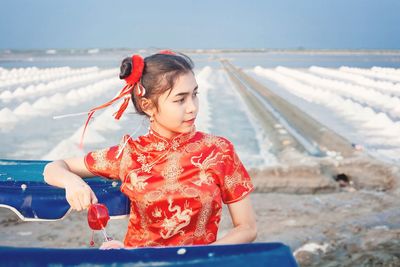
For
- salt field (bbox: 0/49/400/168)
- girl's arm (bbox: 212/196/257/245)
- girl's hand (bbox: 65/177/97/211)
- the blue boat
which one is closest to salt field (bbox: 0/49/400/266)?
salt field (bbox: 0/49/400/168)

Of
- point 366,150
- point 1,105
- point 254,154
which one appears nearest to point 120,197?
point 254,154

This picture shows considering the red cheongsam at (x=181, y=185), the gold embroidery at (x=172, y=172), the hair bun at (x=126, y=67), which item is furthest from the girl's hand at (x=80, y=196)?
the hair bun at (x=126, y=67)

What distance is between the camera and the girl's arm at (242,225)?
124cm

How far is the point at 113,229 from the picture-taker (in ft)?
9.96

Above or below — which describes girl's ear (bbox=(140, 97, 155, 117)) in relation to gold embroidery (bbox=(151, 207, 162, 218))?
above

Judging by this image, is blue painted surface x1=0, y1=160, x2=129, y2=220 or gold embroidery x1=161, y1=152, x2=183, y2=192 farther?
blue painted surface x1=0, y1=160, x2=129, y2=220

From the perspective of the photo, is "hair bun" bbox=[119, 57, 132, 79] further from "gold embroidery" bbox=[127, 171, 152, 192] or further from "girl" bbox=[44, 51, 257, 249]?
"gold embroidery" bbox=[127, 171, 152, 192]

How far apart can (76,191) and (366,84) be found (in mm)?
13958

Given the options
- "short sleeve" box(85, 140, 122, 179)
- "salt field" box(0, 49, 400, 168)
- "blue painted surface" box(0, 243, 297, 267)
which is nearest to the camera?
"blue painted surface" box(0, 243, 297, 267)

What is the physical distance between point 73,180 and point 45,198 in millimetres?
240

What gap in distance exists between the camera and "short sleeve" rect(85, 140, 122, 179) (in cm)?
148

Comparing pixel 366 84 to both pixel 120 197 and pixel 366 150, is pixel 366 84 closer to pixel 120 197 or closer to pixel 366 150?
pixel 366 150

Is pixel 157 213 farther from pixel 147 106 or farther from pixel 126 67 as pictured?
pixel 126 67

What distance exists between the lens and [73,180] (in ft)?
4.67
